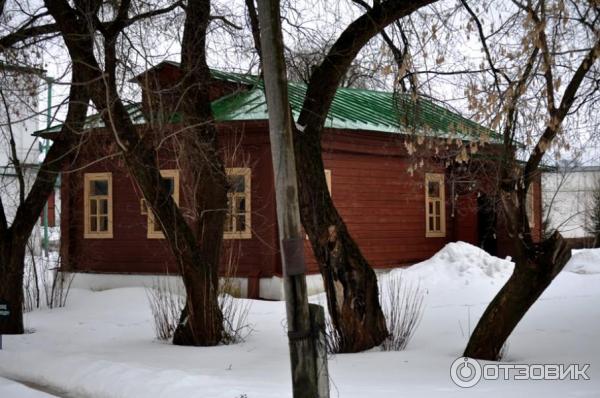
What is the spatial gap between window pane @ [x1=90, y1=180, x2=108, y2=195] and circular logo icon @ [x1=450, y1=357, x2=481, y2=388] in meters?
12.8

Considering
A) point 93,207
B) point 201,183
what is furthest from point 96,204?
point 201,183

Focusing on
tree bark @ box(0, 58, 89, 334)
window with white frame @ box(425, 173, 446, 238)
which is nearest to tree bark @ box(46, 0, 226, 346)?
tree bark @ box(0, 58, 89, 334)

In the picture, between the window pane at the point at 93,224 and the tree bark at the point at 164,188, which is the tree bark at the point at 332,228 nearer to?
the tree bark at the point at 164,188

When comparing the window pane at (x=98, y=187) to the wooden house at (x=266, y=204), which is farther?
the window pane at (x=98, y=187)

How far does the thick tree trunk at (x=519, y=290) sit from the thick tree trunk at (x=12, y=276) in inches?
310

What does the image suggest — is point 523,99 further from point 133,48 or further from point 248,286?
point 248,286

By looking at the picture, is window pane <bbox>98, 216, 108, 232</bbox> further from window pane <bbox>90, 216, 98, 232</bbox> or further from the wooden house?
window pane <bbox>90, 216, 98, 232</bbox>

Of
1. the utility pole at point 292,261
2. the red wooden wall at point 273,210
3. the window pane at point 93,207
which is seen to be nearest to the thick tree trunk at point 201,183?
the red wooden wall at point 273,210

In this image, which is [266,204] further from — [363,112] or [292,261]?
[292,261]

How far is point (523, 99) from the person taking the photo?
30.7ft

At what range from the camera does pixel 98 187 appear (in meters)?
20.0

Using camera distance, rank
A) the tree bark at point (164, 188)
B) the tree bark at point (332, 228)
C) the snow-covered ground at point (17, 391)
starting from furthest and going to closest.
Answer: the tree bark at point (164, 188) → the tree bark at point (332, 228) → the snow-covered ground at point (17, 391)

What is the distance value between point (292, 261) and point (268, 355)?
501 centimetres

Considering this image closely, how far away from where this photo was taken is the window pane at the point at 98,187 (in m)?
19.8
